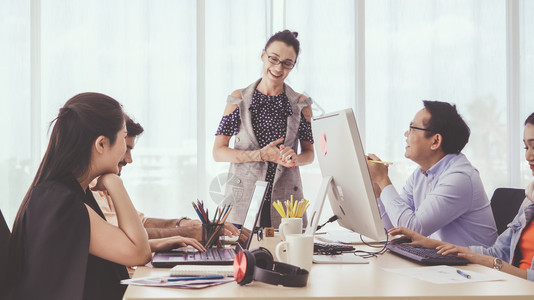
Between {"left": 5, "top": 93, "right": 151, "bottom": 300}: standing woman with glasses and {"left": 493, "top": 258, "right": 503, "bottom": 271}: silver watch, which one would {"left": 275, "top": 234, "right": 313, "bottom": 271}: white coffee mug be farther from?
{"left": 493, "top": 258, "right": 503, "bottom": 271}: silver watch

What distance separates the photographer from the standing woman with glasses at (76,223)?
4.24ft

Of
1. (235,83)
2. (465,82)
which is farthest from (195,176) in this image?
(465,82)

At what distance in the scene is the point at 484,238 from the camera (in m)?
2.10

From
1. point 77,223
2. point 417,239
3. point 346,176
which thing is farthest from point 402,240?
point 77,223

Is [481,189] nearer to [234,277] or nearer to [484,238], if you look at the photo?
[484,238]

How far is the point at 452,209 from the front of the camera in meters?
2.05

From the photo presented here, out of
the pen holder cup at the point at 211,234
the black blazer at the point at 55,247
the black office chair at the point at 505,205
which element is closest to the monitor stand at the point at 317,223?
the pen holder cup at the point at 211,234

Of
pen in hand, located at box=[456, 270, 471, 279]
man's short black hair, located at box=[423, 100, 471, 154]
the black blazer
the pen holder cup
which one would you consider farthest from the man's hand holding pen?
the black blazer

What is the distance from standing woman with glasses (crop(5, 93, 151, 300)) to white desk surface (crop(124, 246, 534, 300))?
0.15m

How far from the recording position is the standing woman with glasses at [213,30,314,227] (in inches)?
106

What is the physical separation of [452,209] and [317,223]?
0.70 metres

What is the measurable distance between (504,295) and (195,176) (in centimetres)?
319

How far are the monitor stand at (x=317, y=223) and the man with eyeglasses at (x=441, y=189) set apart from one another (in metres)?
0.43

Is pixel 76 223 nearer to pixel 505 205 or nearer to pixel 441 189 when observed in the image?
pixel 441 189
